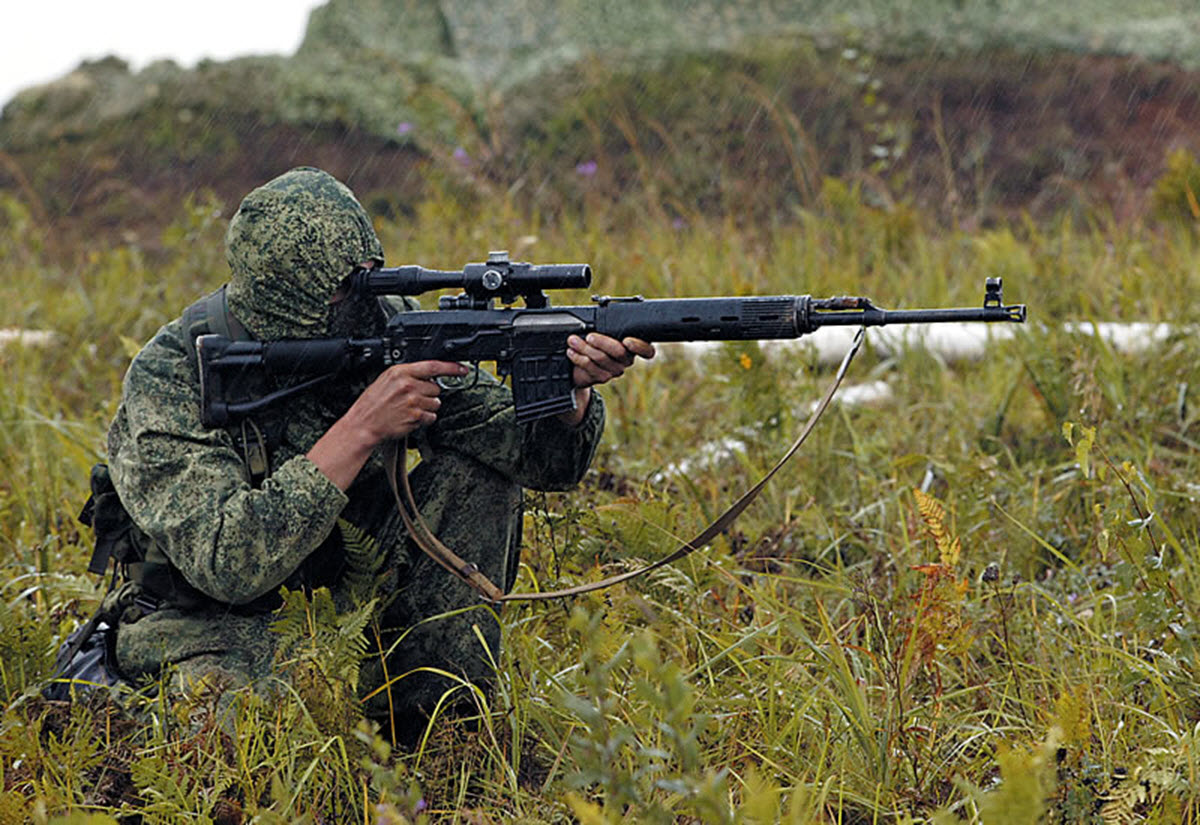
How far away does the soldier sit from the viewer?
3.02m

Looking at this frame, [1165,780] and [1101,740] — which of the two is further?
[1101,740]

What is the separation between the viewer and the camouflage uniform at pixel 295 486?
3.02 meters

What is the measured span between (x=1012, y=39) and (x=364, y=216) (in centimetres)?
871

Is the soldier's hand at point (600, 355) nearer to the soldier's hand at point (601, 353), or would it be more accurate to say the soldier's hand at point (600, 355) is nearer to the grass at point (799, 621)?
the soldier's hand at point (601, 353)

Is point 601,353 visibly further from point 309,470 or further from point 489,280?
point 309,470

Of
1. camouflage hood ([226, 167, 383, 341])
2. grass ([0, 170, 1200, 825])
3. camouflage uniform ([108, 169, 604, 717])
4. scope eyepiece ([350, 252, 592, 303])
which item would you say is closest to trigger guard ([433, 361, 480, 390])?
camouflage uniform ([108, 169, 604, 717])

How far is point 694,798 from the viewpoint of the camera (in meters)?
1.73

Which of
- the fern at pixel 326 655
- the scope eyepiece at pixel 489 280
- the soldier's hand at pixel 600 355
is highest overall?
the scope eyepiece at pixel 489 280

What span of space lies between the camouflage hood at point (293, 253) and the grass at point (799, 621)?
89 cm

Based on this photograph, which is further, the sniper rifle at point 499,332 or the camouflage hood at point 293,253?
the camouflage hood at point 293,253

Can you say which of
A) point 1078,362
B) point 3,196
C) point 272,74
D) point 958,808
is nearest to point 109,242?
point 3,196

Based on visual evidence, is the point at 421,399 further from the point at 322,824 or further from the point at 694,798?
the point at 694,798

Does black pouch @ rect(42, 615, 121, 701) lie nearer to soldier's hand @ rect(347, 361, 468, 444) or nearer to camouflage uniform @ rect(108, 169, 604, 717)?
camouflage uniform @ rect(108, 169, 604, 717)

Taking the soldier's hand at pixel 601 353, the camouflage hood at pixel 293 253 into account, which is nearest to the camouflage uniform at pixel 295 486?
the camouflage hood at pixel 293 253
